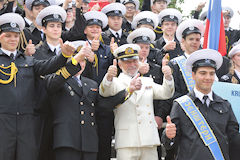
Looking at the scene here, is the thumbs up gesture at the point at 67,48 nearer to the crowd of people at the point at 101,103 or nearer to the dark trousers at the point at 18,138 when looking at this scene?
the crowd of people at the point at 101,103

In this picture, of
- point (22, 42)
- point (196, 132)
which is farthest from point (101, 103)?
point (22, 42)

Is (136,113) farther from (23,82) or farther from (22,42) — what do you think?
(22,42)

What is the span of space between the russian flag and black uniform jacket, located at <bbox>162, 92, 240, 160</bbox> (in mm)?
2222

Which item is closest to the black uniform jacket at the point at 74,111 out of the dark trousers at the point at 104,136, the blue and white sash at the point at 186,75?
the dark trousers at the point at 104,136

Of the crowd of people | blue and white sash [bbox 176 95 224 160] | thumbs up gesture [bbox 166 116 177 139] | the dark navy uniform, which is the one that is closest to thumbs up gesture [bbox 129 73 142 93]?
the crowd of people

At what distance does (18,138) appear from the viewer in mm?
6000

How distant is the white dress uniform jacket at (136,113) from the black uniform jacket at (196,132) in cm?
63

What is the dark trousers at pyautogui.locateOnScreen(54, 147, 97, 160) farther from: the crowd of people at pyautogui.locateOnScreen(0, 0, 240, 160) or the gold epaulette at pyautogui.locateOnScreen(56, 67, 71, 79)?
the gold epaulette at pyautogui.locateOnScreen(56, 67, 71, 79)

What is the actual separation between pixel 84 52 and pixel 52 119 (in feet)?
3.76

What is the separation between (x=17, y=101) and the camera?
238 inches

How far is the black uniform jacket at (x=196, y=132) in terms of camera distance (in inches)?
226

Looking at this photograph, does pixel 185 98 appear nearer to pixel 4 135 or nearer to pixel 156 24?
pixel 4 135

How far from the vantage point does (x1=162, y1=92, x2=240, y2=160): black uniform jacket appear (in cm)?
573

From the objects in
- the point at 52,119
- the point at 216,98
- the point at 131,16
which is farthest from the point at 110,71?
the point at 131,16
